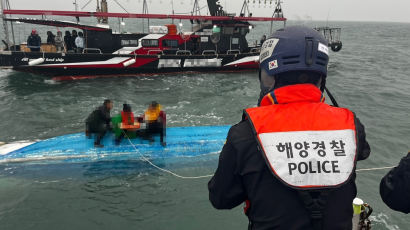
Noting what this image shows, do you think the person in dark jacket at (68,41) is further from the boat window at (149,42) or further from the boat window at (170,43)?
the boat window at (170,43)

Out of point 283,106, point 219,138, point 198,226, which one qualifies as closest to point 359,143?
point 283,106

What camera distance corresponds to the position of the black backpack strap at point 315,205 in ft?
4.75

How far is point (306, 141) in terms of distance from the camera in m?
1.52

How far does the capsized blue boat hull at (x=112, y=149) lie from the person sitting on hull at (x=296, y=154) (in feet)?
22.2

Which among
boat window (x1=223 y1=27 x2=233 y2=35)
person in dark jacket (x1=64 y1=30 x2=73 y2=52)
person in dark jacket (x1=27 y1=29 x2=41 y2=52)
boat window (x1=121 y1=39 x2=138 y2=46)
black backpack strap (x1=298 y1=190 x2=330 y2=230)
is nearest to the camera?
black backpack strap (x1=298 y1=190 x2=330 y2=230)

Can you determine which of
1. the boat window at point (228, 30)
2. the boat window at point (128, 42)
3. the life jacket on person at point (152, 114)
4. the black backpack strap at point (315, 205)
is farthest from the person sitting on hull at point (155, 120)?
the boat window at point (228, 30)

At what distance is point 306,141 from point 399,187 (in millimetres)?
620

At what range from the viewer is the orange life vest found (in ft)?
4.84

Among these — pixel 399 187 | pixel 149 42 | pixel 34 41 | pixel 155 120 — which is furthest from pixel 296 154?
pixel 34 41

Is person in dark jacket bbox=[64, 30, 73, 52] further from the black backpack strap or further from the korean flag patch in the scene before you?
the black backpack strap

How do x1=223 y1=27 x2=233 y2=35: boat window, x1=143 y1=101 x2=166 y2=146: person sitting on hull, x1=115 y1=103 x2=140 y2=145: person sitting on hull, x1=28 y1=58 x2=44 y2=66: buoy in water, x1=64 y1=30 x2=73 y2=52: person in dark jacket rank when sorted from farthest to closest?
x1=223 y1=27 x2=233 y2=35: boat window < x1=64 y1=30 x2=73 y2=52: person in dark jacket < x1=28 y1=58 x2=44 y2=66: buoy in water < x1=143 y1=101 x2=166 y2=146: person sitting on hull < x1=115 y1=103 x2=140 y2=145: person sitting on hull

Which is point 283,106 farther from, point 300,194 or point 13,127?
point 13,127

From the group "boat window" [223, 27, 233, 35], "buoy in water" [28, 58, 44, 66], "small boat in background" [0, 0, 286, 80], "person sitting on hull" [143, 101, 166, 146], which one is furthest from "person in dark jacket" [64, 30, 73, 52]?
"person sitting on hull" [143, 101, 166, 146]

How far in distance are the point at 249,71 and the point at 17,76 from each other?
15.0m
